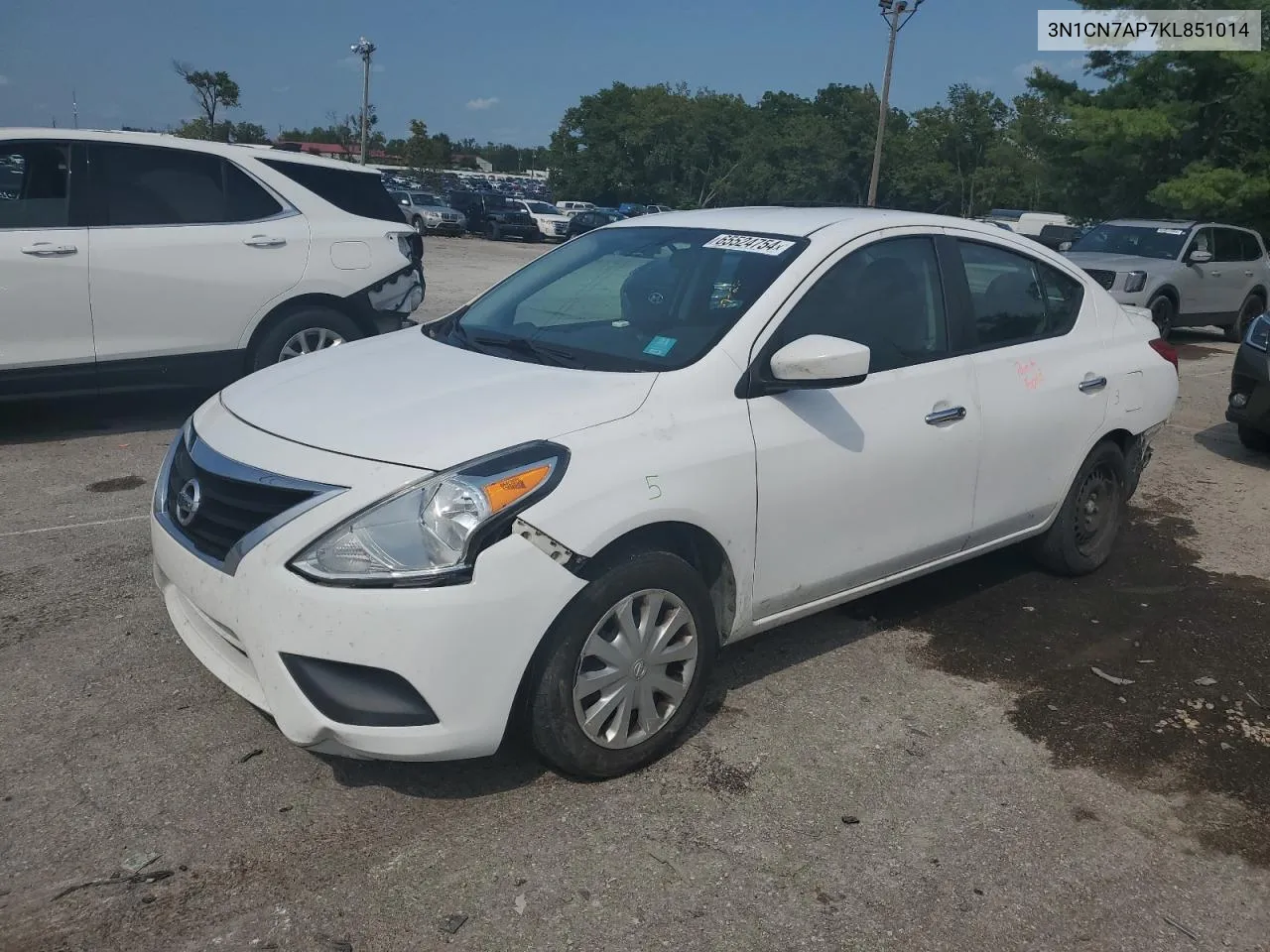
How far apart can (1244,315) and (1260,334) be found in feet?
29.5

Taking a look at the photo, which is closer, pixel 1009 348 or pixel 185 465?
pixel 185 465

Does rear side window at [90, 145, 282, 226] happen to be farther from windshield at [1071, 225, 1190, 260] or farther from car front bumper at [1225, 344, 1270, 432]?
windshield at [1071, 225, 1190, 260]

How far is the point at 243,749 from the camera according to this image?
3.34 meters

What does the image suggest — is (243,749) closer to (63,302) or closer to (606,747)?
(606,747)

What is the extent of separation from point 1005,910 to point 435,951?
56.6 inches

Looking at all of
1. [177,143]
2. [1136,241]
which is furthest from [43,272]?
[1136,241]

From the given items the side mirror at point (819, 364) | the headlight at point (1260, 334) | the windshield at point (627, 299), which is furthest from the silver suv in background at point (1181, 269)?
the side mirror at point (819, 364)

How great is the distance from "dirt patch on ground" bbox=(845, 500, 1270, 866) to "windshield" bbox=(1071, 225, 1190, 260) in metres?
9.85

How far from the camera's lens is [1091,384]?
190 inches

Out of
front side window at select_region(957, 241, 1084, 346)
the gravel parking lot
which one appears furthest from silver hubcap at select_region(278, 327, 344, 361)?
front side window at select_region(957, 241, 1084, 346)

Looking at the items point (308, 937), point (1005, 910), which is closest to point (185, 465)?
point (308, 937)

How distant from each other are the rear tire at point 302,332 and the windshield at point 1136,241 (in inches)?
441

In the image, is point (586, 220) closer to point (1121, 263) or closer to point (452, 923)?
point (1121, 263)

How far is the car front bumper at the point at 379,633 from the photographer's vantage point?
2764 mm
